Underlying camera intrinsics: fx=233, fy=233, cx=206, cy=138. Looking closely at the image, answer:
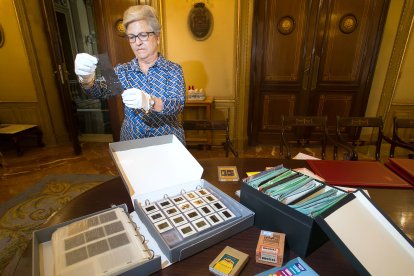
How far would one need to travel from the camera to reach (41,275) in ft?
1.83

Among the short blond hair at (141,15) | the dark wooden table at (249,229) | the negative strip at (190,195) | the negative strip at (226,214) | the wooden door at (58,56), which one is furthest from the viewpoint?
the wooden door at (58,56)

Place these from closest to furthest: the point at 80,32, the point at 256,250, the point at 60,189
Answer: the point at 256,250, the point at 60,189, the point at 80,32

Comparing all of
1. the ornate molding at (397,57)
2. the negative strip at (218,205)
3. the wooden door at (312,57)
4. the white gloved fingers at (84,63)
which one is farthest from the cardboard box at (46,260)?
the ornate molding at (397,57)

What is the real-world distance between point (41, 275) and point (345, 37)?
156 inches

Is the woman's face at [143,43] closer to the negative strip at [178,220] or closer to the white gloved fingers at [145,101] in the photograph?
the white gloved fingers at [145,101]

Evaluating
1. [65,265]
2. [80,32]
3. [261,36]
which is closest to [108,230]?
[65,265]

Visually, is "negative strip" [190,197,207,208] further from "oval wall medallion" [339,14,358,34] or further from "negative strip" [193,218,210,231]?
"oval wall medallion" [339,14,358,34]

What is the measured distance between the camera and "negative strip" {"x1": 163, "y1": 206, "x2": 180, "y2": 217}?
757mm

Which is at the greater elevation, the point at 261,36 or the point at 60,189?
the point at 261,36

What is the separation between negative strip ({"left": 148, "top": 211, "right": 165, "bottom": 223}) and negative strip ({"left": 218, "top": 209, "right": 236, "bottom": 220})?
0.19 m

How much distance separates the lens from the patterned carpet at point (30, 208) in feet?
5.58

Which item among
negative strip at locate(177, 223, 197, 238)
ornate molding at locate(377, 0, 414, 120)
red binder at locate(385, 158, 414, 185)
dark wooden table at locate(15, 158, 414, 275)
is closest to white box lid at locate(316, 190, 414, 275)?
dark wooden table at locate(15, 158, 414, 275)

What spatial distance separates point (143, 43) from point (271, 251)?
1110 millimetres

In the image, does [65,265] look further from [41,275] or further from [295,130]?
[295,130]
